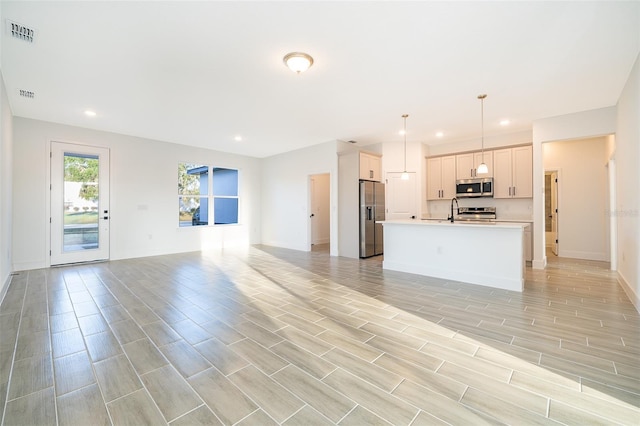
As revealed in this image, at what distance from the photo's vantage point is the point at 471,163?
264 inches

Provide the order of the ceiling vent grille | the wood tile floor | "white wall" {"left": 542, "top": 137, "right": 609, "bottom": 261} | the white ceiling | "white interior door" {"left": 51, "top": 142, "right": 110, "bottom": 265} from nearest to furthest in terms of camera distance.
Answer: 1. the wood tile floor
2. the white ceiling
3. the ceiling vent grille
4. "white interior door" {"left": 51, "top": 142, "right": 110, "bottom": 265}
5. "white wall" {"left": 542, "top": 137, "right": 609, "bottom": 261}

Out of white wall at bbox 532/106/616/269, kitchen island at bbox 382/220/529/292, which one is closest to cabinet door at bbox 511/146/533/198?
white wall at bbox 532/106/616/269

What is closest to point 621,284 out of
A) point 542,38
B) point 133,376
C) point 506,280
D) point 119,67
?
point 506,280

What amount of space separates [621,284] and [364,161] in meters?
4.93

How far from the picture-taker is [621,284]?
4.12 m

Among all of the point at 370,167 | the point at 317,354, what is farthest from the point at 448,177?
the point at 317,354

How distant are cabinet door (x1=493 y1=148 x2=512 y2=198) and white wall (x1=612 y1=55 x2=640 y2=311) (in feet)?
6.00

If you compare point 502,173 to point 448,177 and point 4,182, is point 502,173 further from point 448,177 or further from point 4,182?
point 4,182

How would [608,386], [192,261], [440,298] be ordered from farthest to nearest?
[192,261]
[440,298]
[608,386]

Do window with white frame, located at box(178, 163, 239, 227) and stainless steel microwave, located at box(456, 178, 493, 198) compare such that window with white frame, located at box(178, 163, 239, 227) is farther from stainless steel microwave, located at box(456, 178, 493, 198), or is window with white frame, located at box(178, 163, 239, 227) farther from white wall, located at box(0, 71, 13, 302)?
stainless steel microwave, located at box(456, 178, 493, 198)

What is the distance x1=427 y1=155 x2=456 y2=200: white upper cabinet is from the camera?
7.00 meters

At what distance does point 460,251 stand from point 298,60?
368cm

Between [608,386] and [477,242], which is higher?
[477,242]

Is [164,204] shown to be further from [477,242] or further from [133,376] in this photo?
[477,242]
